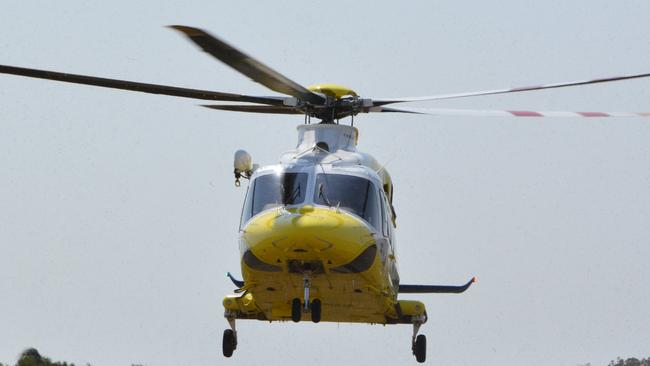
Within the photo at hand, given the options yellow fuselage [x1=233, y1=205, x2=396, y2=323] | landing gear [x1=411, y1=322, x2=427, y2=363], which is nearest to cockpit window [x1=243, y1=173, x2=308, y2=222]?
Result: yellow fuselage [x1=233, y1=205, x2=396, y2=323]

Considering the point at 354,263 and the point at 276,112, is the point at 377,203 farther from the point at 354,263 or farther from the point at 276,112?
the point at 276,112

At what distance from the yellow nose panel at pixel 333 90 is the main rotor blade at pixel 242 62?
2.25m

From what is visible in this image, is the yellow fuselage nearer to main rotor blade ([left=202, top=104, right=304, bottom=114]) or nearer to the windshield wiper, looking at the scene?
the windshield wiper

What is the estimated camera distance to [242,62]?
651 inches

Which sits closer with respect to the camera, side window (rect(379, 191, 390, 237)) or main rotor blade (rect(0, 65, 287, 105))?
main rotor blade (rect(0, 65, 287, 105))

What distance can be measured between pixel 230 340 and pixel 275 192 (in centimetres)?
330

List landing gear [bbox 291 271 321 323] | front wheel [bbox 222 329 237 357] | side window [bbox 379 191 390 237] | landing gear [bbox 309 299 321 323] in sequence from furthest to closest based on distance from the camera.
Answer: front wheel [bbox 222 329 237 357] < side window [bbox 379 191 390 237] < landing gear [bbox 309 299 321 323] < landing gear [bbox 291 271 321 323]

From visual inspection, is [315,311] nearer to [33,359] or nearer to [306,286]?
[306,286]

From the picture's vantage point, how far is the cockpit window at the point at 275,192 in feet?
65.6

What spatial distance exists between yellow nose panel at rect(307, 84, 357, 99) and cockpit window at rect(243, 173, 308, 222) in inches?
91.4

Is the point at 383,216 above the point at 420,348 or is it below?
above

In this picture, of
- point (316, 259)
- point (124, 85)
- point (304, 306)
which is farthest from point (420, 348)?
point (124, 85)

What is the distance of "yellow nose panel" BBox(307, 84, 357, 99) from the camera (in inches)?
877

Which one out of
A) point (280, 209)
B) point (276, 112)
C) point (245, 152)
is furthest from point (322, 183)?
point (276, 112)
